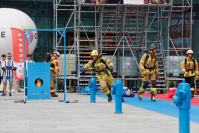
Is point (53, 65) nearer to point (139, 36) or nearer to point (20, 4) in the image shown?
point (139, 36)

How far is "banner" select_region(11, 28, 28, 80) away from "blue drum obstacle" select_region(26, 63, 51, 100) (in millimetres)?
4714

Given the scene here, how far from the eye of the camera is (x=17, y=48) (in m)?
22.8

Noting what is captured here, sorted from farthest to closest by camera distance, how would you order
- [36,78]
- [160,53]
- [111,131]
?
1. [160,53]
2. [36,78]
3. [111,131]

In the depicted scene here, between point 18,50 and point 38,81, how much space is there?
527 centimetres

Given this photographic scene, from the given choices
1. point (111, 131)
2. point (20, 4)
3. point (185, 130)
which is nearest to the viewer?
point (185, 130)

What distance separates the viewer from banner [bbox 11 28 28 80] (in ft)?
74.0

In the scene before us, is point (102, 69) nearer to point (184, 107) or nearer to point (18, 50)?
point (18, 50)

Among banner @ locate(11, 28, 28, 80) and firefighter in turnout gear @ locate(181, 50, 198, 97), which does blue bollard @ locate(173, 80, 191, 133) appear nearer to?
firefighter in turnout gear @ locate(181, 50, 198, 97)

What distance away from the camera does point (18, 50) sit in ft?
74.8

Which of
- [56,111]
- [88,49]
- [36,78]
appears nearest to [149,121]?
[56,111]

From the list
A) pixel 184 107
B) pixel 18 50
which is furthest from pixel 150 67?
pixel 184 107

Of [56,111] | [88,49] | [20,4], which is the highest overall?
[20,4]

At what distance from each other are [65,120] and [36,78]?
6.88 meters

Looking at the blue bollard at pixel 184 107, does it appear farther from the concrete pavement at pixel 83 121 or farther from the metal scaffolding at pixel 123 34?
the metal scaffolding at pixel 123 34
